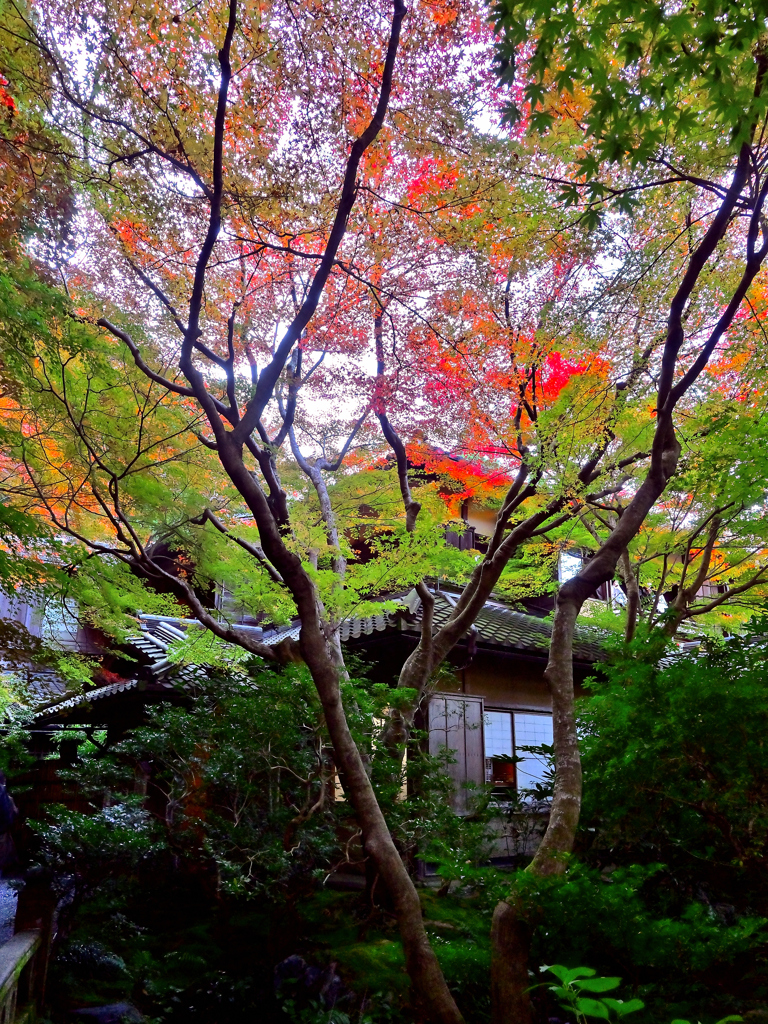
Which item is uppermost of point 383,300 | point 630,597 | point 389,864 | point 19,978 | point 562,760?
point 383,300

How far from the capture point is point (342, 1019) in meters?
6.55

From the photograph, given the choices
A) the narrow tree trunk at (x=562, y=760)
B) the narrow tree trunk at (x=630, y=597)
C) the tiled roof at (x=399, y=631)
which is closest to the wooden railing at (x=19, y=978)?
the narrow tree trunk at (x=562, y=760)

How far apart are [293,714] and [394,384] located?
534 centimetres

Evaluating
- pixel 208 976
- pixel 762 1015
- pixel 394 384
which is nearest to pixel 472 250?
pixel 394 384

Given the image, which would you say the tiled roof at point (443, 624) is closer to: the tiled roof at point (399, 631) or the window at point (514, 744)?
the tiled roof at point (399, 631)

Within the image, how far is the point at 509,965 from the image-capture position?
5.44 meters

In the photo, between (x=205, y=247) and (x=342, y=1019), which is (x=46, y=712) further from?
(x=205, y=247)

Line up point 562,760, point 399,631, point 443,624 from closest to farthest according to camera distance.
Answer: point 562,760, point 399,631, point 443,624

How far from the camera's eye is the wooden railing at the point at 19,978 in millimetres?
4512

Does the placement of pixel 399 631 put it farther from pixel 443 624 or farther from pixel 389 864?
pixel 389 864

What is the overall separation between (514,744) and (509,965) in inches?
295

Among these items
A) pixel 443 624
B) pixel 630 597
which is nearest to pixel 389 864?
pixel 630 597

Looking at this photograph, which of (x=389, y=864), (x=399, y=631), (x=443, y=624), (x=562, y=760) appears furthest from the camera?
(x=443, y=624)

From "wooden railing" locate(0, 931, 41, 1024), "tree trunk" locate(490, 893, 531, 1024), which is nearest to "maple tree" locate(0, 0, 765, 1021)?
"tree trunk" locate(490, 893, 531, 1024)
